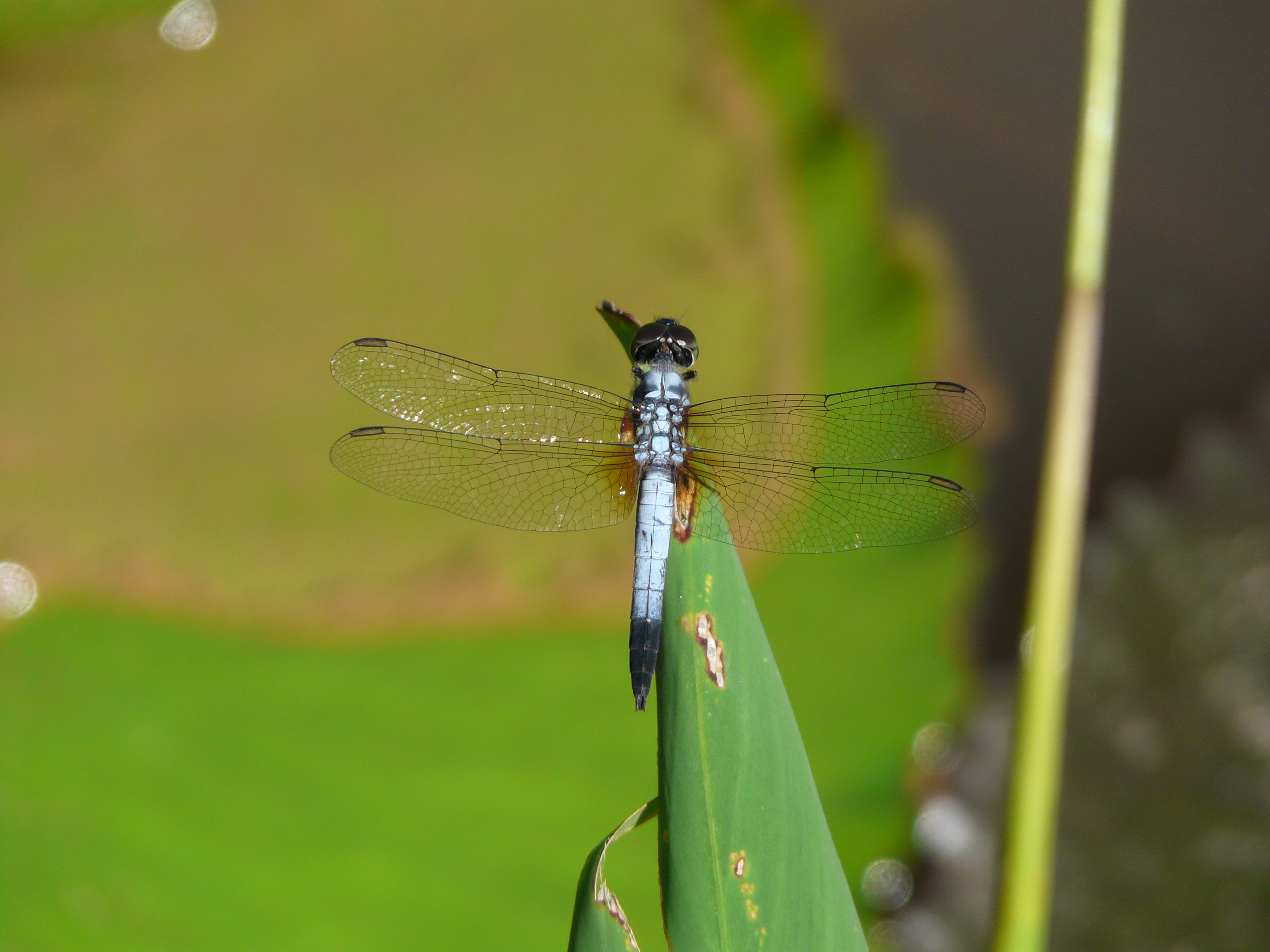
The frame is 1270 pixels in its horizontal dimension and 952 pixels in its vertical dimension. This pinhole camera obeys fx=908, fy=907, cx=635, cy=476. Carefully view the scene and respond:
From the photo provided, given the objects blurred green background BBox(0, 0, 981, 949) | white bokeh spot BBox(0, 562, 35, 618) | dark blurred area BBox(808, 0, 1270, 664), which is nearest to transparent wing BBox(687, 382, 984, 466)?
blurred green background BBox(0, 0, 981, 949)

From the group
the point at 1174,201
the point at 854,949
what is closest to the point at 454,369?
the point at 854,949

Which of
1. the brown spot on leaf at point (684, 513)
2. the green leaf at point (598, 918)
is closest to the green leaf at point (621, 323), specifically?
the brown spot on leaf at point (684, 513)

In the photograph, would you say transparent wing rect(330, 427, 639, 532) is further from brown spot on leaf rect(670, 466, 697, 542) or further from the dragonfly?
brown spot on leaf rect(670, 466, 697, 542)

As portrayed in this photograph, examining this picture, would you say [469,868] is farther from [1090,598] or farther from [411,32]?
[411,32]

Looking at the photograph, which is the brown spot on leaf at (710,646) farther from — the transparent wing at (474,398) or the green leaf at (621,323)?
the transparent wing at (474,398)

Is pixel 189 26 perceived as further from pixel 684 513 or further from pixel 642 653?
pixel 684 513
